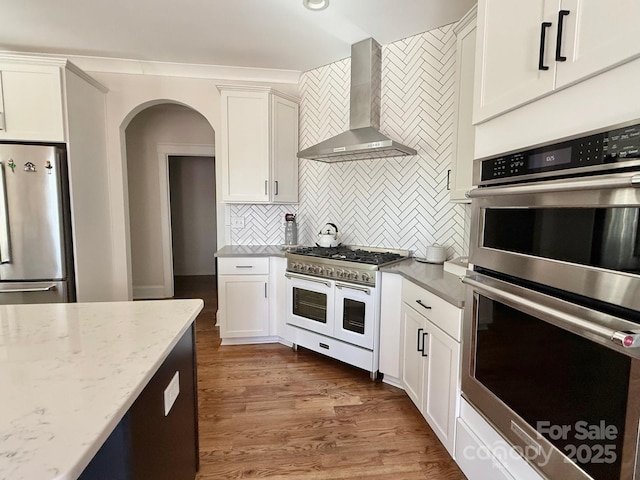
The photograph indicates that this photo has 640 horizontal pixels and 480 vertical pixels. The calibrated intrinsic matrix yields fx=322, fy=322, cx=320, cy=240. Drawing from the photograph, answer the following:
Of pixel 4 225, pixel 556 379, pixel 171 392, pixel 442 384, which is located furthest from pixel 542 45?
pixel 4 225

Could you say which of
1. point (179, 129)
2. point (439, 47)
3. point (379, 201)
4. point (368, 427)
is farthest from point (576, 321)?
point (179, 129)

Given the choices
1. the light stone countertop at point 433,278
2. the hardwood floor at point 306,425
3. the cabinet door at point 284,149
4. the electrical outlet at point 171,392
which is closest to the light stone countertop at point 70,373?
the electrical outlet at point 171,392

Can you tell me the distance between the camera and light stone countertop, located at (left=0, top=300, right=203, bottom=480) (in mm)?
562

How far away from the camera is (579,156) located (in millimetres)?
896

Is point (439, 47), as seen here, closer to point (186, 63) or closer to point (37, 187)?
point (186, 63)

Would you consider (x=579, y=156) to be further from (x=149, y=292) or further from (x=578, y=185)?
(x=149, y=292)

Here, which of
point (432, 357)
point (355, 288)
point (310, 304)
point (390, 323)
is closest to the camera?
point (432, 357)

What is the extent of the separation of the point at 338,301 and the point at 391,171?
1.30 m

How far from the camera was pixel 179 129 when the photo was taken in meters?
4.58

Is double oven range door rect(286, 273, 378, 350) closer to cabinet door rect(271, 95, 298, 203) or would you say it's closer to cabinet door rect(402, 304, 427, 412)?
cabinet door rect(402, 304, 427, 412)

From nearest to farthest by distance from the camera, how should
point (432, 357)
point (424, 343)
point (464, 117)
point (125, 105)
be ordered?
point (432, 357) < point (424, 343) < point (464, 117) < point (125, 105)

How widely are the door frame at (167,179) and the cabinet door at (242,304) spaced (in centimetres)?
198

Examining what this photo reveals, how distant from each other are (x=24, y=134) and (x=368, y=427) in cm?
351

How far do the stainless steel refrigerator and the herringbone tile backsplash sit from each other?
1568 mm
